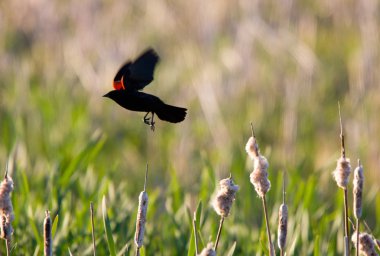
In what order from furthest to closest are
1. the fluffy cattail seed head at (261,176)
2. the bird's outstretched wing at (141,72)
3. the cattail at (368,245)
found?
the bird's outstretched wing at (141,72) < the cattail at (368,245) < the fluffy cattail seed head at (261,176)

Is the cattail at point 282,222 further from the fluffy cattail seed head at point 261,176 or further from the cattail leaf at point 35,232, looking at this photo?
the cattail leaf at point 35,232

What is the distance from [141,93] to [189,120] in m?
2.50

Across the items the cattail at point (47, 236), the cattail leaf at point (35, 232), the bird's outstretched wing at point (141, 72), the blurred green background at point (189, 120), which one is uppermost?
the blurred green background at point (189, 120)

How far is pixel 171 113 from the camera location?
115 cm

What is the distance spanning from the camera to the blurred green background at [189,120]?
2.13 metres

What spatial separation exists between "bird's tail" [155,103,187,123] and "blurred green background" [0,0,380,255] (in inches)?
24.7

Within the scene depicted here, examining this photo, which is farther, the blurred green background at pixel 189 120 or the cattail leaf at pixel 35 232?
the blurred green background at pixel 189 120

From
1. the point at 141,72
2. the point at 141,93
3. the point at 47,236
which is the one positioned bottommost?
the point at 47,236

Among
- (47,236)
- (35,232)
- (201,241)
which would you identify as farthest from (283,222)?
(35,232)

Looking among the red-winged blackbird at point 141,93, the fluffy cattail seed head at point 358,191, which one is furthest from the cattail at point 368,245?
the red-winged blackbird at point 141,93

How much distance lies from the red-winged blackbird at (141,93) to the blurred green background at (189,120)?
1.87 feet

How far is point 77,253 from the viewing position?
1910mm

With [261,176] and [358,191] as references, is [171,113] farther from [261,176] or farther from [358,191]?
[358,191]

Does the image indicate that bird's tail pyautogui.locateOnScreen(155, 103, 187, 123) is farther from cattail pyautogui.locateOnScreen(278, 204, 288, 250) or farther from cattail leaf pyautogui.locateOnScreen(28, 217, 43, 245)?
cattail leaf pyautogui.locateOnScreen(28, 217, 43, 245)
